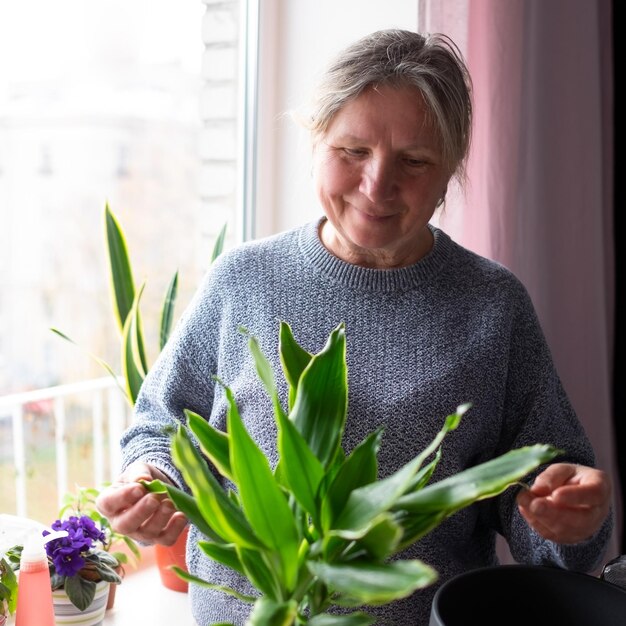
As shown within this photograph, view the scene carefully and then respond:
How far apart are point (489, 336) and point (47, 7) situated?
1.74 meters

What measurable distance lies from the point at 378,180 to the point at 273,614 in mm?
645

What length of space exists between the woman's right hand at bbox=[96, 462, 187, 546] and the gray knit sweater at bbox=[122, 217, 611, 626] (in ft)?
0.49

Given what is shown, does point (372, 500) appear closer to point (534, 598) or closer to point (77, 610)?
point (534, 598)

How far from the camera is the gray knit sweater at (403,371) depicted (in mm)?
1173

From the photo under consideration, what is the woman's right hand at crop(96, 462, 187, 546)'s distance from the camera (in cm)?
96

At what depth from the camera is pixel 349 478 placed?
0.69 m

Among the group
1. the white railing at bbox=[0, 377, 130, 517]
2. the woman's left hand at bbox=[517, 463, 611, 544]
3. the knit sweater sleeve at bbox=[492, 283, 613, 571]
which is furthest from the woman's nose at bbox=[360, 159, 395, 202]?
the white railing at bbox=[0, 377, 130, 517]

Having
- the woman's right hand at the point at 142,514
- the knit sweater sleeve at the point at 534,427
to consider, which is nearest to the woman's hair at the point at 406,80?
the knit sweater sleeve at the point at 534,427

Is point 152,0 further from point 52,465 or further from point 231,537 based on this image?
point 231,537

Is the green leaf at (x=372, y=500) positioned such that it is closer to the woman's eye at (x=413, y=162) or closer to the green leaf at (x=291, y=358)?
the green leaf at (x=291, y=358)

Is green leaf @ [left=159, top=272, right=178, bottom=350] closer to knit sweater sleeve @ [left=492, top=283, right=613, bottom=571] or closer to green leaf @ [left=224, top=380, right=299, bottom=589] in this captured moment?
knit sweater sleeve @ [left=492, top=283, right=613, bottom=571]

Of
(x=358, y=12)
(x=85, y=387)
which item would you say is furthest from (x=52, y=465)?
(x=358, y=12)

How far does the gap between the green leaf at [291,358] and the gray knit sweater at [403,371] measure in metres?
0.39

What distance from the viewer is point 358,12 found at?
184cm
